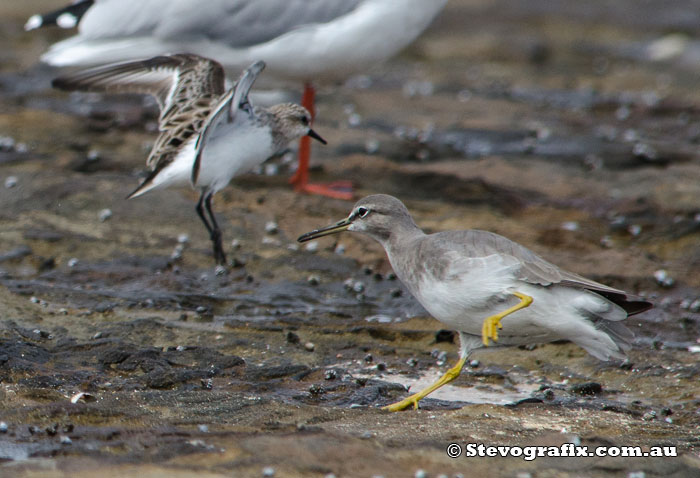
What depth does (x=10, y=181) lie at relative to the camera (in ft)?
25.2

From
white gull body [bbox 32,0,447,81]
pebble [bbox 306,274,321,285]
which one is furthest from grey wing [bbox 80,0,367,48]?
pebble [bbox 306,274,321,285]

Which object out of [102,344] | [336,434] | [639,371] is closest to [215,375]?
[102,344]

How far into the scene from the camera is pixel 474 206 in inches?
313

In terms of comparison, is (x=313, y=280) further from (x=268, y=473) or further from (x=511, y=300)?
(x=268, y=473)

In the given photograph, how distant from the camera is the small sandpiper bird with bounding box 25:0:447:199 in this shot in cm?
792

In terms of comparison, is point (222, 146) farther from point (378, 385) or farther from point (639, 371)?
point (639, 371)

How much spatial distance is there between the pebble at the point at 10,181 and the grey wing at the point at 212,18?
132cm

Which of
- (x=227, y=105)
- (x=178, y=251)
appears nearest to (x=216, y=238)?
(x=178, y=251)

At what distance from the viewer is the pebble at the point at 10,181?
300 inches

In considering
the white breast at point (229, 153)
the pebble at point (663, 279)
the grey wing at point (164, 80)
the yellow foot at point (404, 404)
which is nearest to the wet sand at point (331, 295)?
the pebble at point (663, 279)

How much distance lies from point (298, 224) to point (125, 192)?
139 centimetres

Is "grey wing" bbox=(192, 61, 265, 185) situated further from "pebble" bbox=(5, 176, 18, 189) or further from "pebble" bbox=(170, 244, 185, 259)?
"pebble" bbox=(5, 176, 18, 189)

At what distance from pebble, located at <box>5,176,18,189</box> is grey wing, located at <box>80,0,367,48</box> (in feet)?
4.35

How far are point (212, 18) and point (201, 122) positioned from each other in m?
1.90
